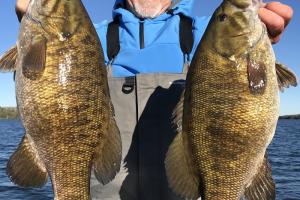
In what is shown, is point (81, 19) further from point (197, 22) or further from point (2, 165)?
point (2, 165)

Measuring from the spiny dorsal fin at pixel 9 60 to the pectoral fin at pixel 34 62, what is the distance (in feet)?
0.67

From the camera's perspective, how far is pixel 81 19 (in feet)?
13.6

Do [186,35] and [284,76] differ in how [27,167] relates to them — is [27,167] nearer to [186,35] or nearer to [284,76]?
[186,35]

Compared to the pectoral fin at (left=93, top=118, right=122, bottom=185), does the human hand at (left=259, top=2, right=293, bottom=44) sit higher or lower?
higher

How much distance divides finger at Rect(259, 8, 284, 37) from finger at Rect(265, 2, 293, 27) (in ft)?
0.18

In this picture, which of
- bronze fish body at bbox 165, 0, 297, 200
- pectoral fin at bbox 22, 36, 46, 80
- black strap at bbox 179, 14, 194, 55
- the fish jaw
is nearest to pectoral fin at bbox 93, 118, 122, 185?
bronze fish body at bbox 165, 0, 297, 200

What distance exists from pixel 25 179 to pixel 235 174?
5.88ft

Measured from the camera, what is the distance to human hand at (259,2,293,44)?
4.10 metres

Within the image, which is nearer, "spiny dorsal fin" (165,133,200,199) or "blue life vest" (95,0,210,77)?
"spiny dorsal fin" (165,133,200,199)

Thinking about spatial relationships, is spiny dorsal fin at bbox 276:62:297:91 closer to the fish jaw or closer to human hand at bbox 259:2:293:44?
the fish jaw

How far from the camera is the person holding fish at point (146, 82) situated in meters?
4.68

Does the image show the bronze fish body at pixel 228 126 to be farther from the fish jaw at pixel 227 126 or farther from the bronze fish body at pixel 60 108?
the bronze fish body at pixel 60 108

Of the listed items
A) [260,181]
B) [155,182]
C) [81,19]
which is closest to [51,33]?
[81,19]

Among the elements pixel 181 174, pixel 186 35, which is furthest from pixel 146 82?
pixel 181 174
